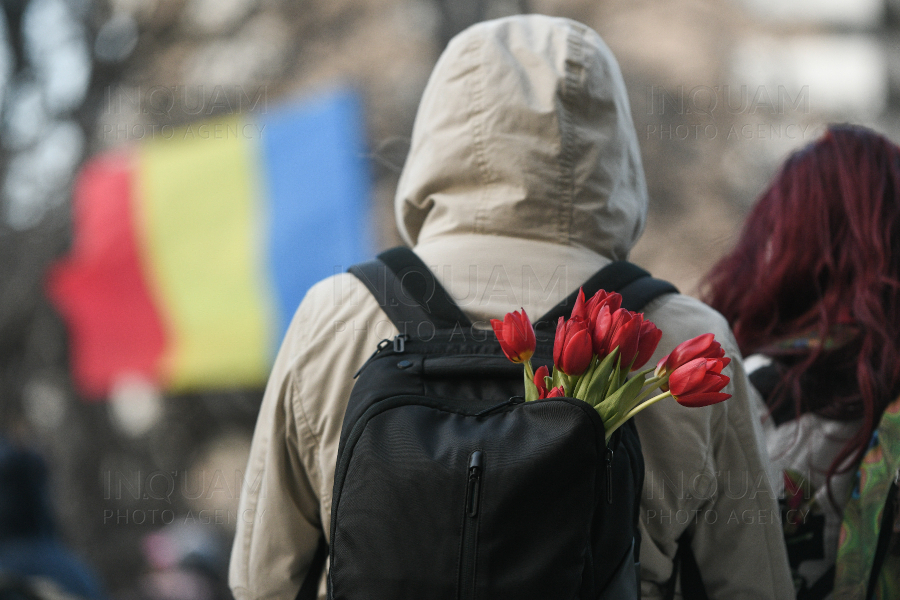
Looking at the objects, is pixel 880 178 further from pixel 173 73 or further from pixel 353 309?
pixel 173 73

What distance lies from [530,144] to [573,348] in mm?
384

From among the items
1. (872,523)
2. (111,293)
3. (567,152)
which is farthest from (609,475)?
(111,293)

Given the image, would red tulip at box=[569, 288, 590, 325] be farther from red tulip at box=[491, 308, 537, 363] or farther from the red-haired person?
the red-haired person

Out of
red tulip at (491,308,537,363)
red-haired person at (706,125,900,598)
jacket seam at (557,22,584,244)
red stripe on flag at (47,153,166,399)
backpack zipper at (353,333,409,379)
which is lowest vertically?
red stripe on flag at (47,153,166,399)

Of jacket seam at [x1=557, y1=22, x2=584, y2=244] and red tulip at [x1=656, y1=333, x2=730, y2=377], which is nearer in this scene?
red tulip at [x1=656, y1=333, x2=730, y2=377]

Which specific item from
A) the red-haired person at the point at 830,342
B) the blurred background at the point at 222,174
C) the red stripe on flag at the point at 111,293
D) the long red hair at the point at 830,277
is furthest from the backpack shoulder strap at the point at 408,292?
the red stripe on flag at the point at 111,293

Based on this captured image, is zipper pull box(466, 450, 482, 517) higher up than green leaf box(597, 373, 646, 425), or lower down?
lower down

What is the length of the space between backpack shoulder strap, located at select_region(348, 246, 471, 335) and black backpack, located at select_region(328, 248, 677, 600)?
56mm

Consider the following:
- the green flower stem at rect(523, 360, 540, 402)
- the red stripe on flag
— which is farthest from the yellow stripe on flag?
the green flower stem at rect(523, 360, 540, 402)

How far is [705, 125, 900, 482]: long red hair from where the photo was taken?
56.0 inches

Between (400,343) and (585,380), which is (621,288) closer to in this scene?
(585,380)

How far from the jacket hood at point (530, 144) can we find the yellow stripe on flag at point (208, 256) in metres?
3.00

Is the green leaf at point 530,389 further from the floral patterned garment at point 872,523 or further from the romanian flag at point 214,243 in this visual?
the romanian flag at point 214,243

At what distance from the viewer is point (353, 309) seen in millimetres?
1089
